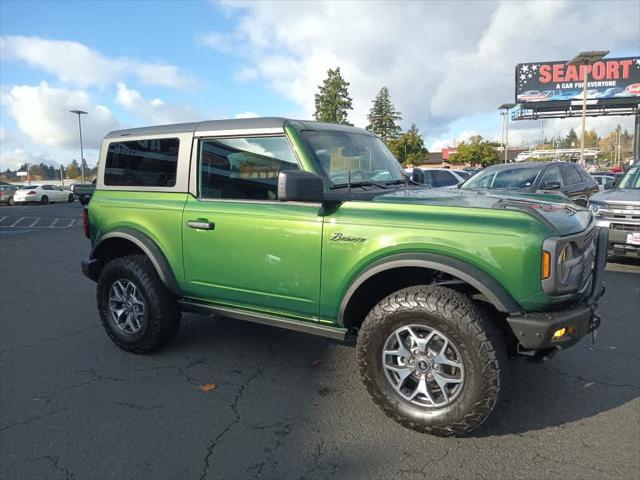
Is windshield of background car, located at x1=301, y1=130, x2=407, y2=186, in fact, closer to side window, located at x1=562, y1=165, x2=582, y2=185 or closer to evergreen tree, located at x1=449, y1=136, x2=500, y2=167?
side window, located at x1=562, y1=165, x2=582, y2=185

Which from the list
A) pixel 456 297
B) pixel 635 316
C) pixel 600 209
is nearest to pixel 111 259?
pixel 456 297

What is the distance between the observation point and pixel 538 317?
2607 mm

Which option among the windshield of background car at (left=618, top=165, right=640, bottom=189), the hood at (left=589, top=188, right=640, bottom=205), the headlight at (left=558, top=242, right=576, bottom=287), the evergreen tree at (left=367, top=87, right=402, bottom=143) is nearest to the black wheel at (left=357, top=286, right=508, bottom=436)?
the headlight at (left=558, top=242, right=576, bottom=287)

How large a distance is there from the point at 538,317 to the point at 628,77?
53.1 meters

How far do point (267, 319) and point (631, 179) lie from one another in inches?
309

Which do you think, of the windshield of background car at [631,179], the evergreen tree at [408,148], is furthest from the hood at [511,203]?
the evergreen tree at [408,148]

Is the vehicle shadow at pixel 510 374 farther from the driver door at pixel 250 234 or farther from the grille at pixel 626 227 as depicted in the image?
the grille at pixel 626 227

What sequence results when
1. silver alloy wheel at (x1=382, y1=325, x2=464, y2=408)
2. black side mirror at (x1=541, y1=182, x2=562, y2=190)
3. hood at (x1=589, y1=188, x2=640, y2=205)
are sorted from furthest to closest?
black side mirror at (x1=541, y1=182, x2=562, y2=190) → hood at (x1=589, y1=188, x2=640, y2=205) → silver alloy wheel at (x1=382, y1=325, x2=464, y2=408)

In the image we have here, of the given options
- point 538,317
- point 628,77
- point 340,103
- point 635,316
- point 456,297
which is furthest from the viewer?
point 340,103

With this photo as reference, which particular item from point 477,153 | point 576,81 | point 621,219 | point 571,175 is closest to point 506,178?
point 571,175

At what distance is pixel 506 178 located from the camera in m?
9.18

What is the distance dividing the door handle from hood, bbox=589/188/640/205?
21.0 feet

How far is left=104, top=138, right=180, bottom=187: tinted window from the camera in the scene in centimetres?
400

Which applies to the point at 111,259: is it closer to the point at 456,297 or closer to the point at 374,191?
the point at 374,191
